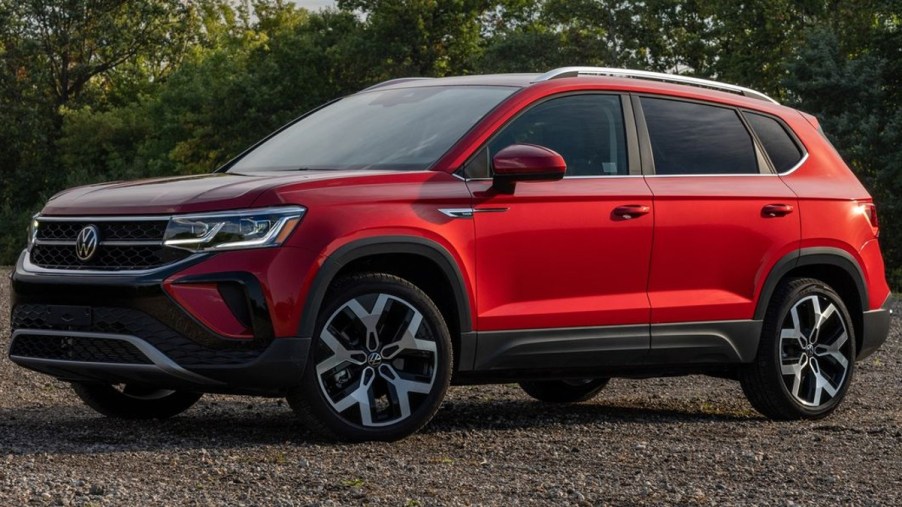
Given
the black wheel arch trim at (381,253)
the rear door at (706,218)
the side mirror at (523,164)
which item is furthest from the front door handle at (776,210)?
the black wheel arch trim at (381,253)

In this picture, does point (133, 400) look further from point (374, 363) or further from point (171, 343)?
point (374, 363)

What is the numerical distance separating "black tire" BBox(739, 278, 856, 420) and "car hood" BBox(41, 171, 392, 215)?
2.65 metres

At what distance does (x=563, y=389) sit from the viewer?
29.2 feet

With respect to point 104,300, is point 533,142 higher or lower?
higher

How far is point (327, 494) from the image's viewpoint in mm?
5191

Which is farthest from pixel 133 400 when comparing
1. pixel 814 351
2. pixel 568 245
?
pixel 814 351

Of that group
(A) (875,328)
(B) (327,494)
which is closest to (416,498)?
(B) (327,494)

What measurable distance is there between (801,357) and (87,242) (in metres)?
3.90

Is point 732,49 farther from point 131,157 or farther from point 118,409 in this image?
point 118,409

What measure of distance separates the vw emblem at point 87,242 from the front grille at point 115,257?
2 centimetres

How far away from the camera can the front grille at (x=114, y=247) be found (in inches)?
238

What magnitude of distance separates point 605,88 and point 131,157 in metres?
62.9

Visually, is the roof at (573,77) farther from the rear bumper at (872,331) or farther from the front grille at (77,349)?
the front grille at (77,349)

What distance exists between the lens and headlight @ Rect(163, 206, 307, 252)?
5.98 metres
